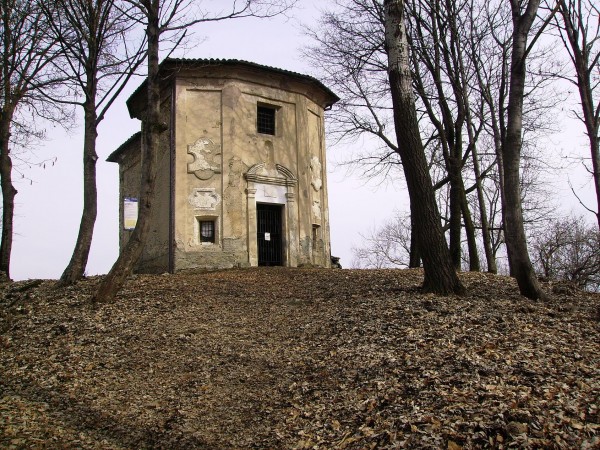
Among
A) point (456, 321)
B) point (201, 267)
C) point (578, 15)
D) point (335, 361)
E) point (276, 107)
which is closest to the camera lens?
point (335, 361)

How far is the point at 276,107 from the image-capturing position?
18.8 metres

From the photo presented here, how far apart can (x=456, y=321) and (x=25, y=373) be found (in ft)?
20.5

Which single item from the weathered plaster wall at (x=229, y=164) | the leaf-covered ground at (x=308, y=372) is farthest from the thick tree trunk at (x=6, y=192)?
the leaf-covered ground at (x=308, y=372)

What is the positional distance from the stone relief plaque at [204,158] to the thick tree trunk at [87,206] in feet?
13.8

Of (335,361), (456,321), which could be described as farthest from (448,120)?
(335,361)

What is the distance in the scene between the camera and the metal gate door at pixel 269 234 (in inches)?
704

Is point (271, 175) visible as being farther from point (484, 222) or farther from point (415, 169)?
point (415, 169)

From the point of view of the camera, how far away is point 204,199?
1717 cm

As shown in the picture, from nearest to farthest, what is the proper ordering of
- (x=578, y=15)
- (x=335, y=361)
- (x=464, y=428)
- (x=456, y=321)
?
1. (x=464, y=428)
2. (x=335, y=361)
3. (x=456, y=321)
4. (x=578, y=15)

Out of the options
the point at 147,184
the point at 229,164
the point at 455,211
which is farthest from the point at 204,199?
the point at 455,211

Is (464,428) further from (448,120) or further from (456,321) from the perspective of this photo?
(448,120)

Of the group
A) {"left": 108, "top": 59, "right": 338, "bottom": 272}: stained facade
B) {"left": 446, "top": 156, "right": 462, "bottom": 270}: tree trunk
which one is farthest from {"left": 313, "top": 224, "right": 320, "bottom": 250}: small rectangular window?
{"left": 446, "top": 156, "right": 462, "bottom": 270}: tree trunk

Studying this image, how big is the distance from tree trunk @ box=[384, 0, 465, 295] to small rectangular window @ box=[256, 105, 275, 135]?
906 cm

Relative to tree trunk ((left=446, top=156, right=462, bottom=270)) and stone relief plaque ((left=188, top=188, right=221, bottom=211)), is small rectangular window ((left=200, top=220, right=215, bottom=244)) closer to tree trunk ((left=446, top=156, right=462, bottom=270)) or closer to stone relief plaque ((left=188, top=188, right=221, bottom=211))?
stone relief plaque ((left=188, top=188, right=221, bottom=211))
